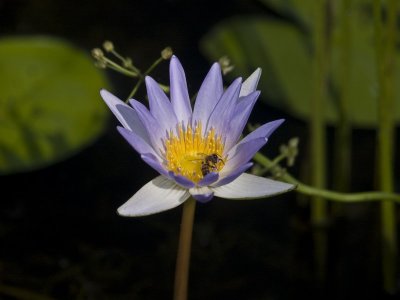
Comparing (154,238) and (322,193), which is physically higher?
(322,193)

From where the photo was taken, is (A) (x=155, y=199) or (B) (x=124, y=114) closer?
(A) (x=155, y=199)

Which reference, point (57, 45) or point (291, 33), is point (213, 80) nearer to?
point (57, 45)

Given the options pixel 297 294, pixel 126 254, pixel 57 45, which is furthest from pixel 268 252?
pixel 57 45

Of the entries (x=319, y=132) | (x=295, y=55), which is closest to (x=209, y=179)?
(x=319, y=132)

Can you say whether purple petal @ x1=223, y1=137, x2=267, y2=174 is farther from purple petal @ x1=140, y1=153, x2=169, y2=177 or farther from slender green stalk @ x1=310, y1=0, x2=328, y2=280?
slender green stalk @ x1=310, y1=0, x2=328, y2=280

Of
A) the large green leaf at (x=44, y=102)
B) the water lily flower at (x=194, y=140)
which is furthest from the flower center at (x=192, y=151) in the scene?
the large green leaf at (x=44, y=102)

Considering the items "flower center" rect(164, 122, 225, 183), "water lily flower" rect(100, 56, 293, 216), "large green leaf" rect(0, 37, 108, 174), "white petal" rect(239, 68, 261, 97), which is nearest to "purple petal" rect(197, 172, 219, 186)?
"water lily flower" rect(100, 56, 293, 216)

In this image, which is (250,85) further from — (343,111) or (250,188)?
(343,111)
